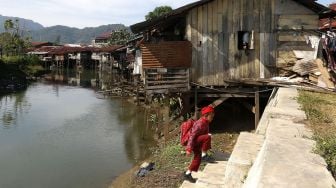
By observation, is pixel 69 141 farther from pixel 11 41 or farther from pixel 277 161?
pixel 11 41

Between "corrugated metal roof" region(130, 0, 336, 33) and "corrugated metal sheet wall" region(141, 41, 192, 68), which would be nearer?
"corrugated metal roof" region(130, 0, 336, 33)

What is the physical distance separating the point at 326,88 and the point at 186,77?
15.9ft

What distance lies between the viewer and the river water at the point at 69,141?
1264cm

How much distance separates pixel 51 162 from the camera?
14.1 m

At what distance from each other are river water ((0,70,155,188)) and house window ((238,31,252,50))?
5.29 meters

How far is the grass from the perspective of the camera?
4777mm

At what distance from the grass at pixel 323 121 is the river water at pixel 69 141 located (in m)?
6.49

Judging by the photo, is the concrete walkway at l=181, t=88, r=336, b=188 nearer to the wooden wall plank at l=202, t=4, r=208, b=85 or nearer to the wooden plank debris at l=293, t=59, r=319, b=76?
the wooden plank debris at l=293, t=59, r=319, b=76

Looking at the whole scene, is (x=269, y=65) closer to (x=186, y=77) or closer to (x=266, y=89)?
(x=266, y=89)

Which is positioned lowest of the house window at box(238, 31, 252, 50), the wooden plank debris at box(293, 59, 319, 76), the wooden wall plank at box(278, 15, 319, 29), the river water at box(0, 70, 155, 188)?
the river water at box(0, 70, 155, 188)

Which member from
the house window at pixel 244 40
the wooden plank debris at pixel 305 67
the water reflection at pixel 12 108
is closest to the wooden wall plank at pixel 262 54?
the house window at pixel 244 40

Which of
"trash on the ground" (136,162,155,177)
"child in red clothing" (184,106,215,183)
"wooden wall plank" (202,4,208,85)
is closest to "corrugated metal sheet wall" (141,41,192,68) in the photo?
"wooden wall plank" (202,4,208,85)

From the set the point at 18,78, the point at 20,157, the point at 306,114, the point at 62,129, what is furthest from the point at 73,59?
the point at 306,114

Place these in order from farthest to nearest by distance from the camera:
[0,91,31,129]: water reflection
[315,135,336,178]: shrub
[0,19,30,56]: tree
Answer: [0,19,30,56]: tree, [0,91,31,129]: water reflection, [315,135,336,178]: shrub
